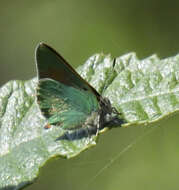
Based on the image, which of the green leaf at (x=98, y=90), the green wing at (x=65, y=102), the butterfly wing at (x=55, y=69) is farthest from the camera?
the green wing at (x=65, y=102)

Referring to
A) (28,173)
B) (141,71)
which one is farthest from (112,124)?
(28,173)

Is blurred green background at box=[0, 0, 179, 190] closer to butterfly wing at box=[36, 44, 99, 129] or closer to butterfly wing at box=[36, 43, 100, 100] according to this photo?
butterfly wing at box=[36, 44, 99, 129]

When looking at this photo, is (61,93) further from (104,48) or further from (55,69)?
(104,48)

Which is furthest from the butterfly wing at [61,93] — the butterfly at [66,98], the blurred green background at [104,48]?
the blurred green background at [104,48]

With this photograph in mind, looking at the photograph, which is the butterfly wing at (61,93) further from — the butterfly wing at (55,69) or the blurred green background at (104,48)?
the blurred green background at (104,48)

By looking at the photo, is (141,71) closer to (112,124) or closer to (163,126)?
(112,124)

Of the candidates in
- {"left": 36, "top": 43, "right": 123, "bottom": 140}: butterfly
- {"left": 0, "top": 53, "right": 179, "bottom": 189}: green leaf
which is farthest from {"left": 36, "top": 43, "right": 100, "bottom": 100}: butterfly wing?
{"left": 0, "top": 53, "right": 179, "bottom": 189}: green leaf

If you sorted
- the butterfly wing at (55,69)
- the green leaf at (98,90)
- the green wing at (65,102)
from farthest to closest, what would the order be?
the green wing at (65,102) → the butterfly wing at (55,69) → the green leaf at (98,90)
